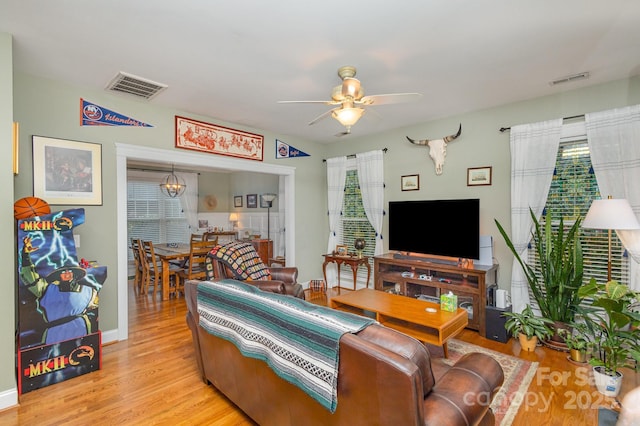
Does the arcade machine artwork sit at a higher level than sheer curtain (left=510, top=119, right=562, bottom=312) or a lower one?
lower

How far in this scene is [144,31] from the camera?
215 cm

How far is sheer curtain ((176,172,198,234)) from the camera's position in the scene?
720cm

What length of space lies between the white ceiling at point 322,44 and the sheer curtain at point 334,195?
6.74 feet

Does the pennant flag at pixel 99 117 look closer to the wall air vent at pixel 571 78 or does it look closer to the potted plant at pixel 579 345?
the wall air vent at pixel 571 78

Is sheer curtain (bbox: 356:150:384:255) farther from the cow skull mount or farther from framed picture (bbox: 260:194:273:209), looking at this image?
framed picture (bbox: 260:194:273:209)

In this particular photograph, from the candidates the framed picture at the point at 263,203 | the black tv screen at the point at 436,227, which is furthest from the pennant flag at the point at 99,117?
the framed picture at the point at 263,203

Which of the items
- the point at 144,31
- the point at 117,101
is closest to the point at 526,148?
the point at 144,31

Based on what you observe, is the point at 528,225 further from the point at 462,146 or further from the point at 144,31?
the point at 144,31

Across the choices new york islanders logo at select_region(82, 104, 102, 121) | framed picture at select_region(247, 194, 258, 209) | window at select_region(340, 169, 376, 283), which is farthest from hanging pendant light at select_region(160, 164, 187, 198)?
window at select_region(340, 169, 376, 283)

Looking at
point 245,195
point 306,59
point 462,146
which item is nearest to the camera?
point 306,59

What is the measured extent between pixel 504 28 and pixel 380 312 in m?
2.41

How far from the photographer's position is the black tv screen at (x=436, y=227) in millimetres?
3654

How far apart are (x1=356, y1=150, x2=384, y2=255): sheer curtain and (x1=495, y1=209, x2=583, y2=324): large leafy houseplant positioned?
199 centimetres

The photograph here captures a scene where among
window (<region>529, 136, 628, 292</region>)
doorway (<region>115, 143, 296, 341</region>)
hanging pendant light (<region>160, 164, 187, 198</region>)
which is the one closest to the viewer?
window (<region>529, 136, 628, 292</region>)
